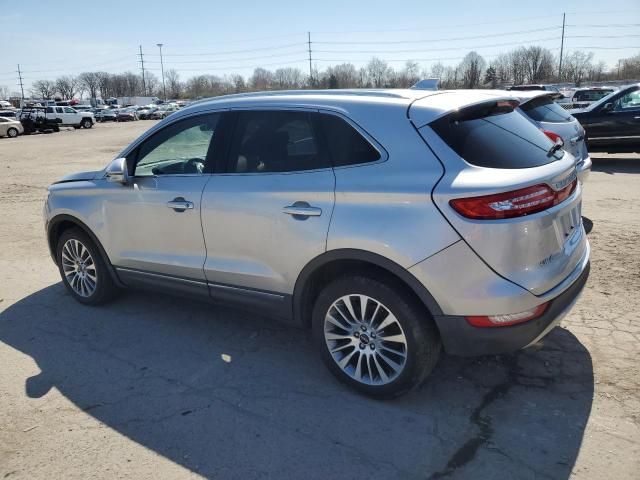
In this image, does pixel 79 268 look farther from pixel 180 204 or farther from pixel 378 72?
pixel 378 72

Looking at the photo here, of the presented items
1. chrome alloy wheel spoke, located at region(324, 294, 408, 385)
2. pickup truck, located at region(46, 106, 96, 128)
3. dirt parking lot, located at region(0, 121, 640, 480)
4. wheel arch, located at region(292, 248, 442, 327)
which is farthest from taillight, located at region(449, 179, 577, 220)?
pickup truck, located at region(46, 106, 96, 128)

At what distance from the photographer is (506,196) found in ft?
9.00

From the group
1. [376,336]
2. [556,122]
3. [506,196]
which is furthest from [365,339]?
[556,122]

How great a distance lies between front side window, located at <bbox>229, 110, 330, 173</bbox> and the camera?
11.3ft

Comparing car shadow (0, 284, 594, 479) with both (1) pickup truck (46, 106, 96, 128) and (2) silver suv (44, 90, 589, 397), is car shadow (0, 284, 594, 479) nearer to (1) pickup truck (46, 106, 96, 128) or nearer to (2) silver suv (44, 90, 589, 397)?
(2) silver suv (44, 90, 589, 397)

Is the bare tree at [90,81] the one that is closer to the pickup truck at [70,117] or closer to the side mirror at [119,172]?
the pickup truck at [70,117]

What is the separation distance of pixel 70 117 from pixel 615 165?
150 ft

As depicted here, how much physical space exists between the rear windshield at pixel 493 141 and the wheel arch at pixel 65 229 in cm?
323

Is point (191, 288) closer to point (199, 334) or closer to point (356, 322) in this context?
point (199, 334)

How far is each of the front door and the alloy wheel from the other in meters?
0.44

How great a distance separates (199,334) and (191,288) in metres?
0.47

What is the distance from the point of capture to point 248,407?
3299mm

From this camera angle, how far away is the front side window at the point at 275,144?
3.44m

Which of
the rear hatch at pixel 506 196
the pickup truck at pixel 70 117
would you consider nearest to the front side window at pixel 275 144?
the rear hatch at pixel 506 196
